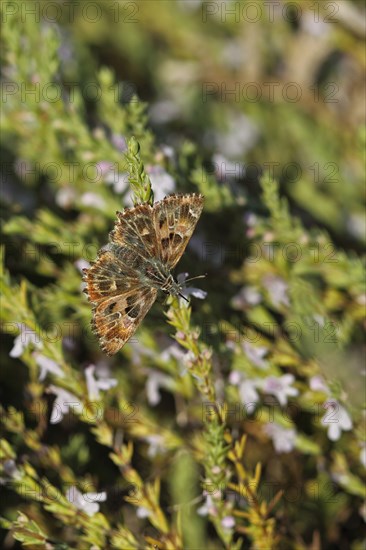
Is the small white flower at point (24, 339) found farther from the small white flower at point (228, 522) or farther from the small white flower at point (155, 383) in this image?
the small white flower at point (228, 522)

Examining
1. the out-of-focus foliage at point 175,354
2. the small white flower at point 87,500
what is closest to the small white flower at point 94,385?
the out-of-focus foliage at point 175,354

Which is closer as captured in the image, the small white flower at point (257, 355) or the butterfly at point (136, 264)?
the butterfly at point (136, 264)

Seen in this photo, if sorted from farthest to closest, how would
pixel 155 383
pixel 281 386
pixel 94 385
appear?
pixel 155 383, pixel 281 386, pixel 94 385

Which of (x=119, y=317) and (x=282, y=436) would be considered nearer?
(x=119, y=317)

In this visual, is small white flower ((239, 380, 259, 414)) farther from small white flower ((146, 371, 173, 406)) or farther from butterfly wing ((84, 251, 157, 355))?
butterfly wing ((84, 251, 157, 355))

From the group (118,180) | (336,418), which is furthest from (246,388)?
(118,180)

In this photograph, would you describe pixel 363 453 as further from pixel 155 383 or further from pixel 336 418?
pixel 155 383
